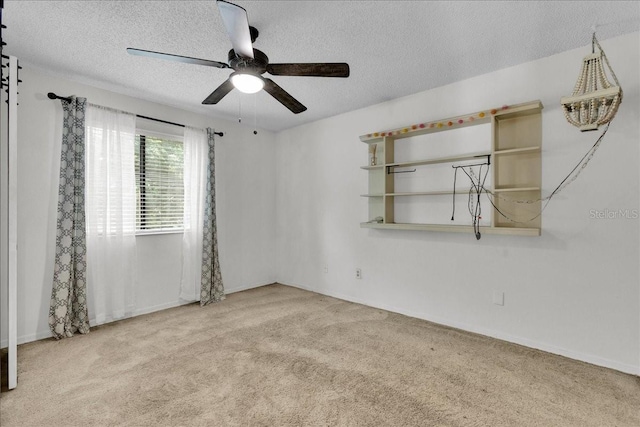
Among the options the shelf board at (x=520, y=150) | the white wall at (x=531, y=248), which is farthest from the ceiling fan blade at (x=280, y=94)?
the shelf board at (x=520, y=150)

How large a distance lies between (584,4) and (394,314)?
2.98m

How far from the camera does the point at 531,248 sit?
2.65m

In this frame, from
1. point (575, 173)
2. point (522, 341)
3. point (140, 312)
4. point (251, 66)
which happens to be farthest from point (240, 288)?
point (575, 173)

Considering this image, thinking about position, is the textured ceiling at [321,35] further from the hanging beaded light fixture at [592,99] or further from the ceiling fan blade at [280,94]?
the ceiling fan blade at [280,94]

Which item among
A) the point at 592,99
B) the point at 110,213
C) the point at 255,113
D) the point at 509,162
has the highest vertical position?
the point at 255,113

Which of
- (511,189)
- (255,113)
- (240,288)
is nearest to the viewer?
(511,189)

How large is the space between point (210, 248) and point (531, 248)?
136 inches

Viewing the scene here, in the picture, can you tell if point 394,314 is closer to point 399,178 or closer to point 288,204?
point 399,178

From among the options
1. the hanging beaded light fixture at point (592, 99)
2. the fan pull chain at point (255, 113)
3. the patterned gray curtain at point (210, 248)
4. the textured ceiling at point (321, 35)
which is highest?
the textured ceiling at point (321, 35)

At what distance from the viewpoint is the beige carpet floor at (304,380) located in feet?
5.83

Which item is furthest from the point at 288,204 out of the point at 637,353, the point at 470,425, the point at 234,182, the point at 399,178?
the point at 637,353

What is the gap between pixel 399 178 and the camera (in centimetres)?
350

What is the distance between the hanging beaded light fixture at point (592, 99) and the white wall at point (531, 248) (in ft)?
1.19

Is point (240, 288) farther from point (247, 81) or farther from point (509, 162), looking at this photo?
point (509, 162)
